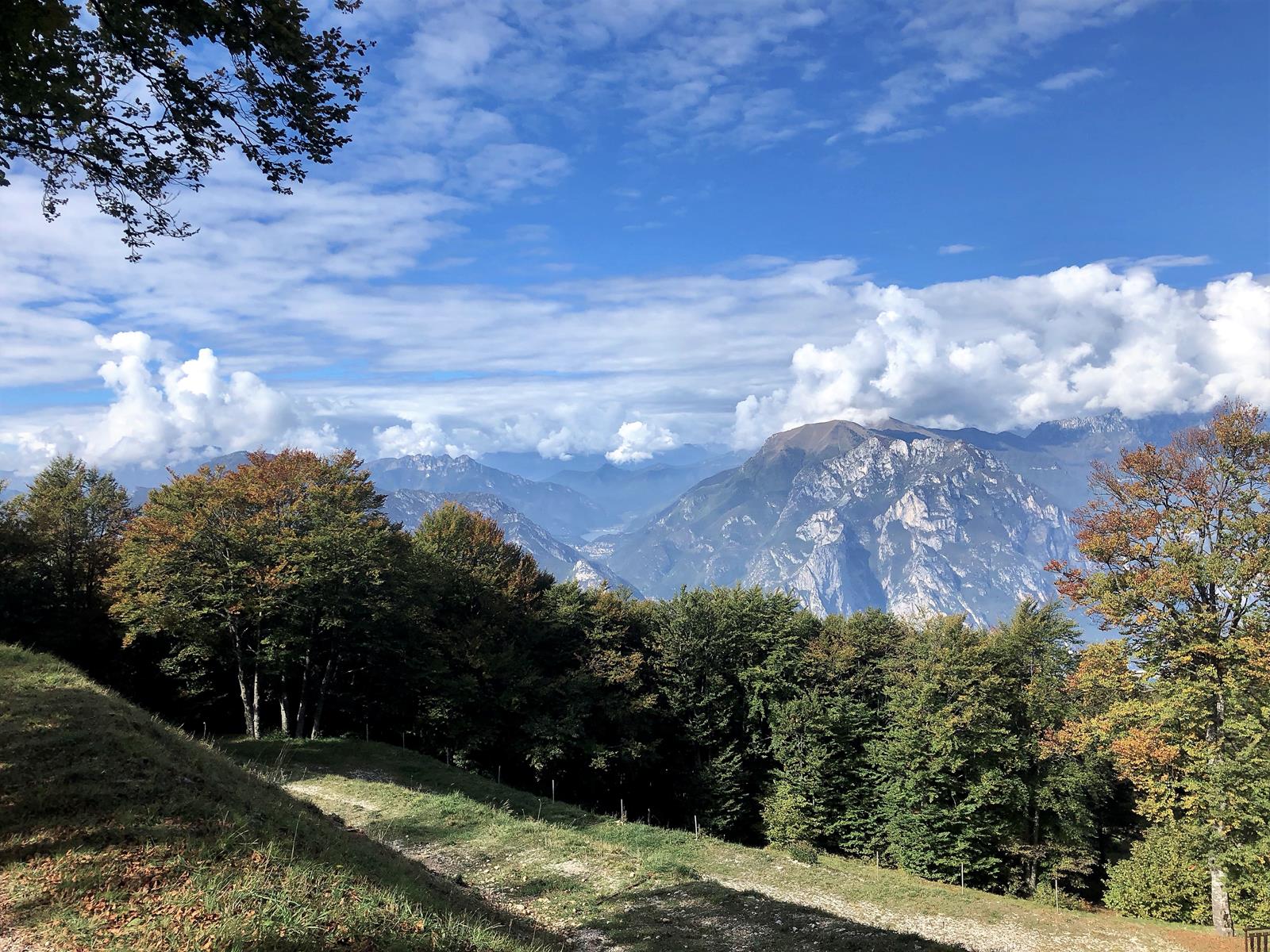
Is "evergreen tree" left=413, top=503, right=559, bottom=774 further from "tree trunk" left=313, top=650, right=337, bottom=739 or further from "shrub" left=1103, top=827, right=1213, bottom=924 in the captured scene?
"shrub" left=1103, top=827, right=1213, bottom=924

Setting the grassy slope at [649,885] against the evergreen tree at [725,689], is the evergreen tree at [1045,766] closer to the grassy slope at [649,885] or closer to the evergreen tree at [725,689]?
the grassy slope at [649,885]

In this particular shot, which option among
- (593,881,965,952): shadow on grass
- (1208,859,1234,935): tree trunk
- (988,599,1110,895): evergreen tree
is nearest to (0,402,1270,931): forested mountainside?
(1208,859,1234,935): tree trunk

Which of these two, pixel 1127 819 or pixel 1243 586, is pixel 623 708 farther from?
pixel 1127 819

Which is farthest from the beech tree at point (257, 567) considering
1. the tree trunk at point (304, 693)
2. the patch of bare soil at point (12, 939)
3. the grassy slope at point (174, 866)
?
the patch of bare soil at point (12, 939)

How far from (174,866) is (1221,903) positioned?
101ft

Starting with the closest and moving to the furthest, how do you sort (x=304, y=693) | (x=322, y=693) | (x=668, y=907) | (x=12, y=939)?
(x=12, y=939)
(x=668, y=907)
(x=304, y=693)
(x=322, y=693)

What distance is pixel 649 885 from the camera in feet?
52.9

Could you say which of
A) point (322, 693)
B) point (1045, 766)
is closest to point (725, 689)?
point (1045, 766)

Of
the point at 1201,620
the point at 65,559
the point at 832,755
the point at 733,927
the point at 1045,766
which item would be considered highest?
the point at 1201,620

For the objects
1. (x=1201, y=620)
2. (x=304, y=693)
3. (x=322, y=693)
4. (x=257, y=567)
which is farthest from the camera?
(x=322, y=693)

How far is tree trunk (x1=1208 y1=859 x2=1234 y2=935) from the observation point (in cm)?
2171

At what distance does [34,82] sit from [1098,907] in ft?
162

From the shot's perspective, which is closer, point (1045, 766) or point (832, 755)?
point (1045, 766)

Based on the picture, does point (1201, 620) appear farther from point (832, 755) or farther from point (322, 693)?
point (322, 693)
